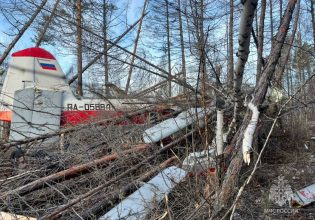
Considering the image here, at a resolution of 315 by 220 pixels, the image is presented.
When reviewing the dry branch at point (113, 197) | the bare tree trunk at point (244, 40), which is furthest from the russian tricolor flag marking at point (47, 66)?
the bare tree trunk at point (244, 40)

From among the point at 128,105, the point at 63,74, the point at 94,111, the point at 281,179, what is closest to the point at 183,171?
the point at 281,179

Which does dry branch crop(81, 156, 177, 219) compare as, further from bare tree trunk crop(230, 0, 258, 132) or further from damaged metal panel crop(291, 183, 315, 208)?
damaged metal panel crop(291, 183, 315, 208)

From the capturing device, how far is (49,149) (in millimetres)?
5035

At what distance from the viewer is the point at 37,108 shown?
20.3 ft

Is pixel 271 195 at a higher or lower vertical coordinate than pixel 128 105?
lower

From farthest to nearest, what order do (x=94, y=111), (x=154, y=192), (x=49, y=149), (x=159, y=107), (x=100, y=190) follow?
1. (x=94, y=111)
2. (x=159, y=107)
3. (x=49, y=149)
4. (x=100, y=190)
5. (x=154, y=192)

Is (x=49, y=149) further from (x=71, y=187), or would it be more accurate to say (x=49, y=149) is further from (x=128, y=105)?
(x=128, y=105)

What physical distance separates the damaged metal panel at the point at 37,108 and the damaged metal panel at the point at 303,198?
12.7ft

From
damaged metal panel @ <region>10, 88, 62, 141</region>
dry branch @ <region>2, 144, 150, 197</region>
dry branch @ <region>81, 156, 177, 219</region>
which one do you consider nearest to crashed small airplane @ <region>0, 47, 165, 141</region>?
damaged metal panel @ <region>10, 88, 62, 141</region>

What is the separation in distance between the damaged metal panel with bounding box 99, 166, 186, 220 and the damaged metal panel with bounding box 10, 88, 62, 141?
107 inches

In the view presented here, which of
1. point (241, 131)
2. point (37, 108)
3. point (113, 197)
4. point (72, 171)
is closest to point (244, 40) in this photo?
point (241, 131)

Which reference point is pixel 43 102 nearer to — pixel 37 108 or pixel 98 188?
pixel 37 108

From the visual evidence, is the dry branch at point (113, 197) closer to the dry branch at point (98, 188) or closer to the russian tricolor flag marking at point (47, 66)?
the dry branch at point (98, 188)

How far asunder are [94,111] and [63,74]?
176 cm
